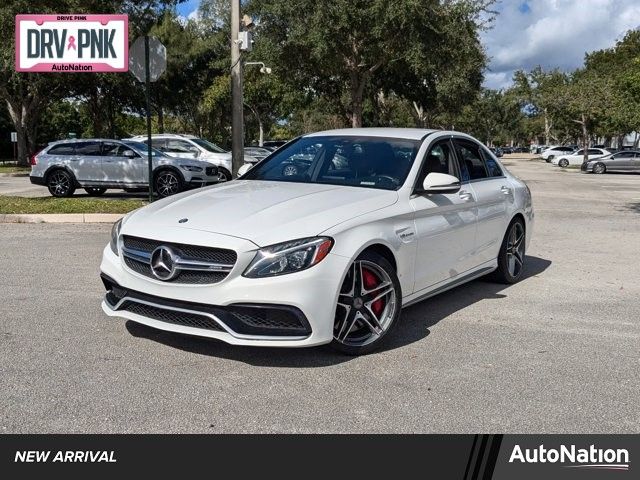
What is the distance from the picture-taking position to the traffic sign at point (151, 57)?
39.9 feet

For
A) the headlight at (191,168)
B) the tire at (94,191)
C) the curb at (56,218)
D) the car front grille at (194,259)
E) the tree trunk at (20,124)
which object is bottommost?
the curb at (56,218)

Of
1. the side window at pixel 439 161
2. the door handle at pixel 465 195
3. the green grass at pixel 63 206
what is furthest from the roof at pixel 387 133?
the green grass at pixel 63 206

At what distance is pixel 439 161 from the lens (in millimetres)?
5781

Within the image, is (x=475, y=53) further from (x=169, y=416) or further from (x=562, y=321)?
(x=169, y=416)

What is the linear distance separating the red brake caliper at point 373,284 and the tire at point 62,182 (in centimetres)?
1381

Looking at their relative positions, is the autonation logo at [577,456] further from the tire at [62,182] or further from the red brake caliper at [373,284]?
the tire at [62,182]

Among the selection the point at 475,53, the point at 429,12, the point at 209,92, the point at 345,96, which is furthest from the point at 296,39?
the point at 209,92

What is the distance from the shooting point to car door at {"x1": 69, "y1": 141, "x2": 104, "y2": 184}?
1669 centimetres

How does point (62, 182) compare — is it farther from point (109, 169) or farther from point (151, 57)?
point (151, 57)

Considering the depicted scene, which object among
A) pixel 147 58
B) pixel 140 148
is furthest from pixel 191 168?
pixel 147 58

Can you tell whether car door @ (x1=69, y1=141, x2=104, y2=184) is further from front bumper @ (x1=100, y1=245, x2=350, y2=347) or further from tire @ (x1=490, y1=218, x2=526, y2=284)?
front bumper @ (x1=100, y1=245, x2=350, y2=347)

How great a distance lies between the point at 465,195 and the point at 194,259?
8.98ft

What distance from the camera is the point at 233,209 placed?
460 cm

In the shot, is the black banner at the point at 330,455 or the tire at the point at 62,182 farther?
the tire at the point at 62,182
